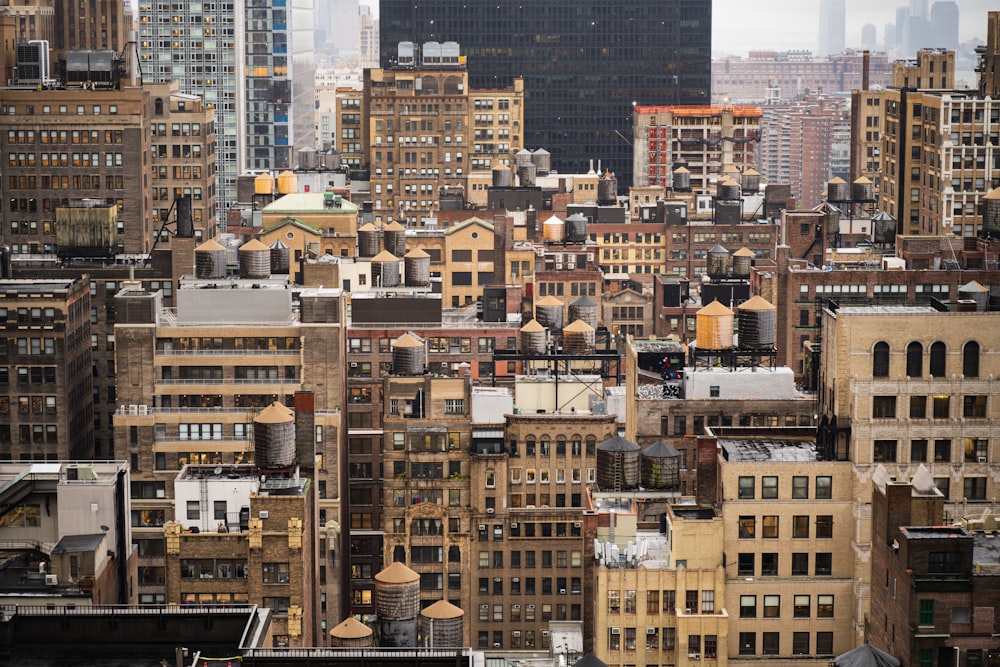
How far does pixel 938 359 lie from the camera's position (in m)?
118

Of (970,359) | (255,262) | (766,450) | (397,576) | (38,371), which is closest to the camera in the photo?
(970,359)

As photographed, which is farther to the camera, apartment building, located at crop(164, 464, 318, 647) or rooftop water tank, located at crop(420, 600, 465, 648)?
rooftop water tank, located at crop(420, 600, 465, 648)

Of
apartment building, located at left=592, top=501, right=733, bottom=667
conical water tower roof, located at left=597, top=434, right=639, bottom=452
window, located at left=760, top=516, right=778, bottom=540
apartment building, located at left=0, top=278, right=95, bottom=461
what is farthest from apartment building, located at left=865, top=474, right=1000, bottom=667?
apartment building, located at left=0, top=278, right=95, bottom=461

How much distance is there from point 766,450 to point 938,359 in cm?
1235

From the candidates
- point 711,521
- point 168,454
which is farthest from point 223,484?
point 711,521

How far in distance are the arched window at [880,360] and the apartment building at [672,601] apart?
13.1 metres

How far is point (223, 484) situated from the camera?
458 ft

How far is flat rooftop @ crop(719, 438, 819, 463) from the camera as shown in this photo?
4737 inches

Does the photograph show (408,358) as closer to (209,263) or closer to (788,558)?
(209,263)

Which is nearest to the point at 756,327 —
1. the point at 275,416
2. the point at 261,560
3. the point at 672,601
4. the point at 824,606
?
the point at 824,606

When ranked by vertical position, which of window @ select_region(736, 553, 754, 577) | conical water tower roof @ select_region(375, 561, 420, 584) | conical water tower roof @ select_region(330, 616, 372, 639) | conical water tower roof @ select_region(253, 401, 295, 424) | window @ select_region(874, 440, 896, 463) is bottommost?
conical water tower roof @ select_region(330, 616, 372, 639)

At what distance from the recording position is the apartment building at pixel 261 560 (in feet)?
431

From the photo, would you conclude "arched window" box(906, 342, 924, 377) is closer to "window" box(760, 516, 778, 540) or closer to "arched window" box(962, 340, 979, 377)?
"arched window" box(962, 340, 979, 377)

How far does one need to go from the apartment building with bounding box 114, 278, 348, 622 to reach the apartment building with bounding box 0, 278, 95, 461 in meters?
14.9
